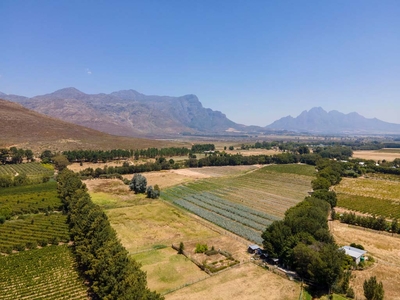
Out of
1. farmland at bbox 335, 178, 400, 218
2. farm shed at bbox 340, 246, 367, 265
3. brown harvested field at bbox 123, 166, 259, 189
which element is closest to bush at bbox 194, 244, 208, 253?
farm shed at bbox 340, 246, 367, 265

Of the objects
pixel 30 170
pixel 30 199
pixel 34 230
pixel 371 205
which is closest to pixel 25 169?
pixel 30 170

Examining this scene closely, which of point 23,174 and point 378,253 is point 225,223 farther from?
point 23,174

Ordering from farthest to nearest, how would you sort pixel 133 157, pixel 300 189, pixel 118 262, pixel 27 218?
pixel 133 157 < pixel 300 189 < pixel 27 218 < pixel 118 262

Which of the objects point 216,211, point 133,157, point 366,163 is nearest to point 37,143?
point 133,157

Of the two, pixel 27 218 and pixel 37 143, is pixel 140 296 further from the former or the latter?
pixel 37 143

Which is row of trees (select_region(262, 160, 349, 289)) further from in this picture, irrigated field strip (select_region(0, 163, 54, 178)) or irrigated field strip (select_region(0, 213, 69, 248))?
irrigated field strip (select_region(0, 163, 54, 178))

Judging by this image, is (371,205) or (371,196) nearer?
(371,205)

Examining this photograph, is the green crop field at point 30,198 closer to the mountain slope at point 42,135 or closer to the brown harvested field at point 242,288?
the brown harvested field at point 242,288
